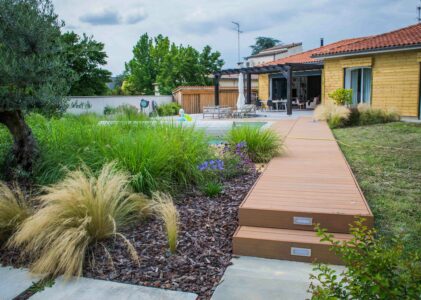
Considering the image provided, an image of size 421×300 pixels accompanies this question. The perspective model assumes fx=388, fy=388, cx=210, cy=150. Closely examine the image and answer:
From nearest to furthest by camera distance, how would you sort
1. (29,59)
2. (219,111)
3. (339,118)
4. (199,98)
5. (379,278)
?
(379,278) → (29,59) → (339,118) → (219,111) → (199,98)

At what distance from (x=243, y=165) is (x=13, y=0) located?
388 cm

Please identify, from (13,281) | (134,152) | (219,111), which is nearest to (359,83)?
(219,111)

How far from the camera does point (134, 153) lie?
4938 millimetres

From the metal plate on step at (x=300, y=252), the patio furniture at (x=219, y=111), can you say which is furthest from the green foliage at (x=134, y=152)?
the patio furniture at (x=219, y=111)

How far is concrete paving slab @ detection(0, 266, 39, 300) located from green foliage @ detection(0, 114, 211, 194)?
1.56 metres

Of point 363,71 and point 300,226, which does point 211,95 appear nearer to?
point 363,71

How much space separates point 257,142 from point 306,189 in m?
2.38

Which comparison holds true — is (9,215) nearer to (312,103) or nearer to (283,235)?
(283,235)

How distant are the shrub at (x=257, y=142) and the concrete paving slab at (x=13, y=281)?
4.37 m

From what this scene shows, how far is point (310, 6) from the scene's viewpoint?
18594mm

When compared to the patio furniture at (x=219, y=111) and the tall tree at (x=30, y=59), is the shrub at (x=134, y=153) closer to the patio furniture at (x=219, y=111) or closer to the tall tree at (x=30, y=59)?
the tall tree at (x=30, y=59)

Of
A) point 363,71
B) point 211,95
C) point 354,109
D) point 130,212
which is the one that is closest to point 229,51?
point 211,95

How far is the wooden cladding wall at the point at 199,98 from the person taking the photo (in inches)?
1002

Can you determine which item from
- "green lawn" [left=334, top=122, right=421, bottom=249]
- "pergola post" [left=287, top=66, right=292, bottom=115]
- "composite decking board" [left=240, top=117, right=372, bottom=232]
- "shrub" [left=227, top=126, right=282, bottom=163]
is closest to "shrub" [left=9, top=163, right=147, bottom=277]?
"composite decking board" [left=240, top=117, right=372, bottom=232]
